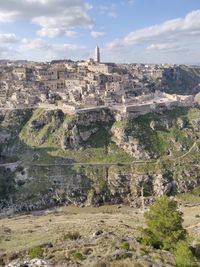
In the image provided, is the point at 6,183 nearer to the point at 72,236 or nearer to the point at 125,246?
the point at 72,236

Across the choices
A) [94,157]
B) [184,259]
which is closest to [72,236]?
[184,259]

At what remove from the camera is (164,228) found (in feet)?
167

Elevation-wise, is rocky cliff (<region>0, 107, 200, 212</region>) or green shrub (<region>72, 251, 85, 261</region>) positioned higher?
green shrub (<region>72, 251, 85, 261</region>)

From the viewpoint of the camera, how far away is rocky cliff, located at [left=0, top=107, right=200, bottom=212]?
356 ft

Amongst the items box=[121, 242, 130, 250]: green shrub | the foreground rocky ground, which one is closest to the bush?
the foreground rocky ground

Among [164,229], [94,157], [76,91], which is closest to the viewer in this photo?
[164,229]

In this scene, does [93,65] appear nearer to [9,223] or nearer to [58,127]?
[58,127]

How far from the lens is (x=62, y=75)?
16875cm

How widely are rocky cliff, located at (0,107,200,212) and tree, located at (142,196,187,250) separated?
52773 mm

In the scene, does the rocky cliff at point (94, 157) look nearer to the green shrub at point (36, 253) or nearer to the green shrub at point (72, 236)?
the green shrub at point (72, 236)

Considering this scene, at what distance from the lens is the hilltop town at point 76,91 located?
131250 millimetres

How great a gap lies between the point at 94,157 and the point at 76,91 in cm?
3444

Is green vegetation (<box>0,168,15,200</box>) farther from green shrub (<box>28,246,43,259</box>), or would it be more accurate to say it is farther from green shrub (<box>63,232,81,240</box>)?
green shrub (<box>28,246,43,259</box>)

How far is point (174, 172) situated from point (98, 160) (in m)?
19.4
